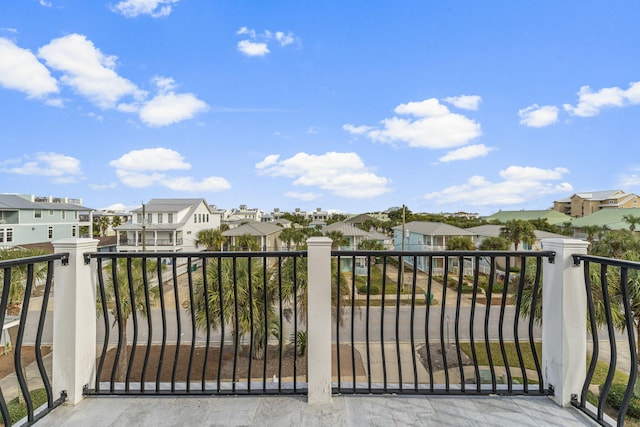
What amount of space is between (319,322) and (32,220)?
31146 mm

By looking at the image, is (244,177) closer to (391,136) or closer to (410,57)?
(391,136)

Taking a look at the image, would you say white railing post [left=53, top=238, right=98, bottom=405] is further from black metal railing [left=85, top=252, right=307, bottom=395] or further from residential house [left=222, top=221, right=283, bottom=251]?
residential house [left=222, top=221, right=283, bottom=251]

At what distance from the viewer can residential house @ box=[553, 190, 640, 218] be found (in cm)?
5123

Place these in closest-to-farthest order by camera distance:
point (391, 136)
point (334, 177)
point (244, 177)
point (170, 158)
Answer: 1. point (391, 136)
2. point (244, 177)
3. point (170, 158)
4. point (334, 177)

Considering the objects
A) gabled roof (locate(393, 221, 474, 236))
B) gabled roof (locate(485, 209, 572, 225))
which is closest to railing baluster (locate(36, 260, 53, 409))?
gabled roof (locate(393, 221, 474, 236))

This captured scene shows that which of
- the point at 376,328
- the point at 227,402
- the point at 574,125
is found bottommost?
the point at 376,328

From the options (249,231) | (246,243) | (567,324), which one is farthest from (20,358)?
(249,231)

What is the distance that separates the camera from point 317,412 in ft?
6.27

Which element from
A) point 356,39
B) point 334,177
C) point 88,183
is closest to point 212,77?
point 356,39

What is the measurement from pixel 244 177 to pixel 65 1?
20.1 metres

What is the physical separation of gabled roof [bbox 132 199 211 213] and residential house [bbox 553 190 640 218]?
200 feet

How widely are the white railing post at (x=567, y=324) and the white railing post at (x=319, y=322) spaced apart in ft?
4.86

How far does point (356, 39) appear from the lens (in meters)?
12.0

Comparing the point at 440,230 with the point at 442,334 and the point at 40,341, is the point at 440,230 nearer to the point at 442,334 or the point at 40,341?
the point at 442,334
